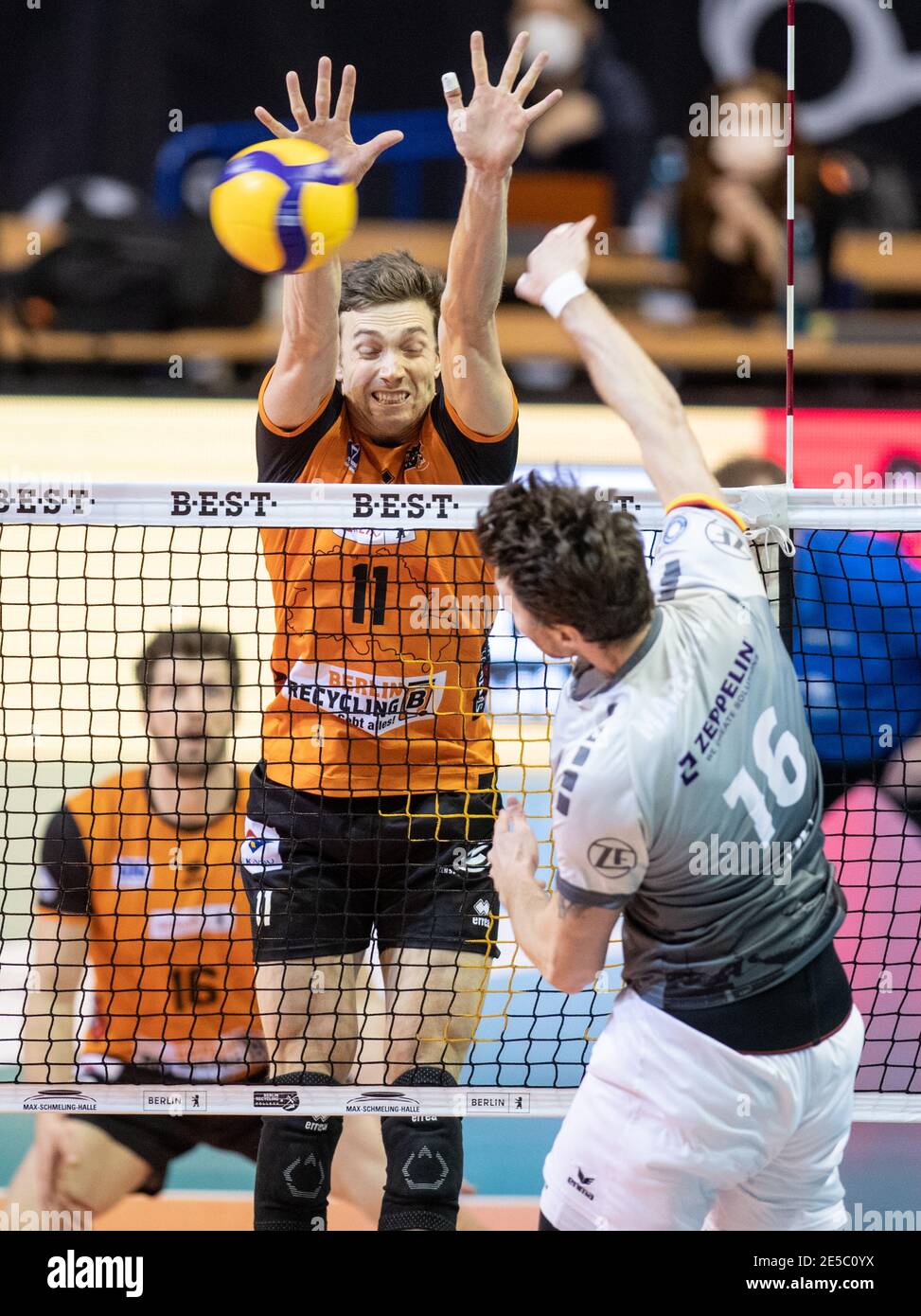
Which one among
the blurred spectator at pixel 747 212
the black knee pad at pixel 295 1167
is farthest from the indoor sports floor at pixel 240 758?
the blurred spectator at pixel 747 212

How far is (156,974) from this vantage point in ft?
14.3

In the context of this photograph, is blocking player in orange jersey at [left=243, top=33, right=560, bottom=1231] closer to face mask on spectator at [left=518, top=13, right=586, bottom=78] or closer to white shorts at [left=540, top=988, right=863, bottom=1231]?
white shorts at [left=540, top=988, right=863, bottom=1231]

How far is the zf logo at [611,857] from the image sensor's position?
8.23ft

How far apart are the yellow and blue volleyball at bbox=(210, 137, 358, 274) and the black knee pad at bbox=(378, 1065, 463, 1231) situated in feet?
6.02

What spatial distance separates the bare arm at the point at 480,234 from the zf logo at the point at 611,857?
130 centimetres

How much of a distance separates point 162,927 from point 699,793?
219 cm

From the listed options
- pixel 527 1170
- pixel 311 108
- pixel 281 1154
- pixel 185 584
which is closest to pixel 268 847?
pixel 281 1154

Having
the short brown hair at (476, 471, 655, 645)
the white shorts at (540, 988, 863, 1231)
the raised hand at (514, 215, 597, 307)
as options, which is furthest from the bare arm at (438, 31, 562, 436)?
the white shorts at (540, 988, 863, 1231)

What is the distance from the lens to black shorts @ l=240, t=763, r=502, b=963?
3484 millimetres

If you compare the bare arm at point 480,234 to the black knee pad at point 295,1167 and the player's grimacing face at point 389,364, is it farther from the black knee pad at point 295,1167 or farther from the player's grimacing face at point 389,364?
the black knee pad at point 295,1167

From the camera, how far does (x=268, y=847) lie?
140 inches

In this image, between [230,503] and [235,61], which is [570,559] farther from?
[235,61]

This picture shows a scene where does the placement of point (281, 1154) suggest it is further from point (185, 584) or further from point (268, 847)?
point (185, 584)

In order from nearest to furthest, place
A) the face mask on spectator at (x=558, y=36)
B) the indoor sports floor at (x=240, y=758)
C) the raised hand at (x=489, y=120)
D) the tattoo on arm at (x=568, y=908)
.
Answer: the tattoo on arm at (x=568, y=908) < the raised hand at (x=489, y=120) < the indoor sports floor at (x=240, y=758) < the face mask on spectator at (x=558, y=36)
